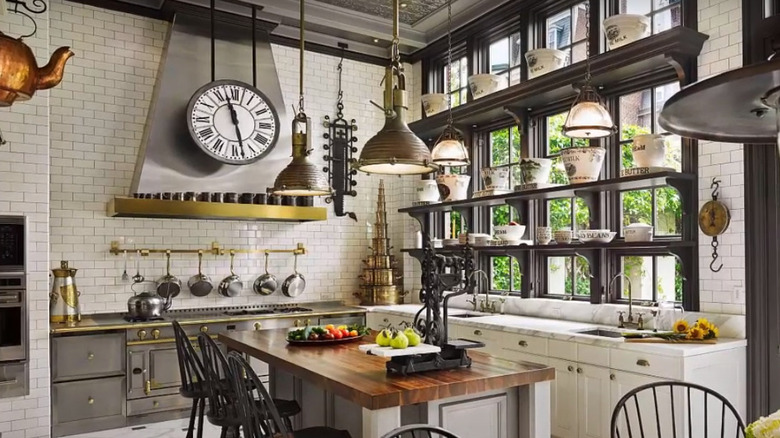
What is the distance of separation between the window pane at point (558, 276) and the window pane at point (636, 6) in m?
2.14

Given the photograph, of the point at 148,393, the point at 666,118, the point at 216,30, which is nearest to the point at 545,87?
the point at 216,30

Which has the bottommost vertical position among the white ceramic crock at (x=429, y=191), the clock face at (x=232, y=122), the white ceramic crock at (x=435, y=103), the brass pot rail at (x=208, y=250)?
the brass pot rail at (x=208, y=250)

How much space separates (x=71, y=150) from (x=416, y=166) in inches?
153

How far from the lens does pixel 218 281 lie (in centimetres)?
658

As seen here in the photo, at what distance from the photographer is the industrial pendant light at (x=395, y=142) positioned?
129 inches

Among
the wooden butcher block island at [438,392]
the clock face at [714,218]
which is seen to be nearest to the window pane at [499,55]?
the clock face at [714,218]

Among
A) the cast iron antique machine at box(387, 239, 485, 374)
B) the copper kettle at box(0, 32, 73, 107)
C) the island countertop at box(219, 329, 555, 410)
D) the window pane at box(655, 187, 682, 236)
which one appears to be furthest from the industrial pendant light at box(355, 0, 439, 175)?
the window pane at box(655, 187, 682, 236)

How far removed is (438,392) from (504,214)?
152 inches

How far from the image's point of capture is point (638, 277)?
16.6 ft

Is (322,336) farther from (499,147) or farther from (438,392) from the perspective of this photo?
(499,147)

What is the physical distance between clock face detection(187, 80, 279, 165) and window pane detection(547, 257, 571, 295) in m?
2.97

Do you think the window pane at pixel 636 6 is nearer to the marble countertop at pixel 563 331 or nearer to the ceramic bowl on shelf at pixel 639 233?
the ceramic bowl on shelf at pixel 639 233

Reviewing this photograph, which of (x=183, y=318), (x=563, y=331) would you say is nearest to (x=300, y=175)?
(x=563, y=331)

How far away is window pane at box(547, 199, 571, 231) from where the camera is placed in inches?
227
